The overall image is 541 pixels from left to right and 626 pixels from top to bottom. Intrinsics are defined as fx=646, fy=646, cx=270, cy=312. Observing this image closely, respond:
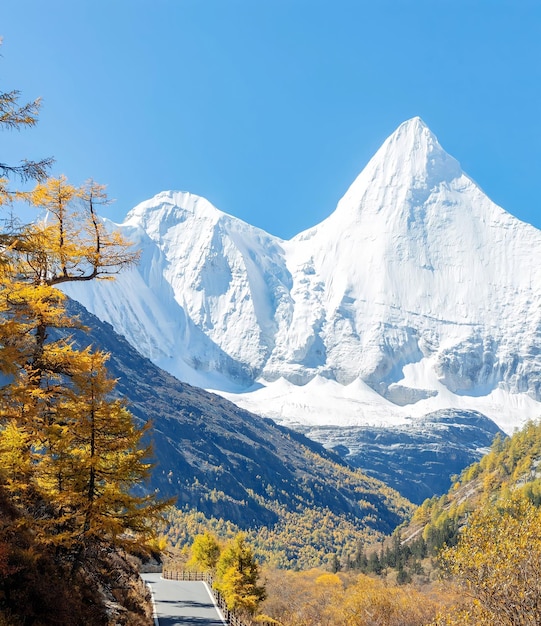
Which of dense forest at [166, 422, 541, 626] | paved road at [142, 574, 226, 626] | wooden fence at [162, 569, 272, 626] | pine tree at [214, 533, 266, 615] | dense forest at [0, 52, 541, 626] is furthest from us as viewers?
pine tree at [214, 533, 266, 615]

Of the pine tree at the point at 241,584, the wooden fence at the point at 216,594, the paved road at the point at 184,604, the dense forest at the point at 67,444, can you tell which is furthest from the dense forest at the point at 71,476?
the pine tree at the point at 241,584

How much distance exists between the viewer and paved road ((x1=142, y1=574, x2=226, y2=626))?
31297mm

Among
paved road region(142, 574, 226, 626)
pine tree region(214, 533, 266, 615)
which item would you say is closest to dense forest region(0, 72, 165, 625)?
paved road region(142, 574, 226, 626)

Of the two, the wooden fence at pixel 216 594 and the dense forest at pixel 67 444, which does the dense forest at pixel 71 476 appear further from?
the wooden fence at pixel 216 594

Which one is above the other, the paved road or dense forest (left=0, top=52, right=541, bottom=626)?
dense forest (left=0, top=52, right=541, bottom=626)

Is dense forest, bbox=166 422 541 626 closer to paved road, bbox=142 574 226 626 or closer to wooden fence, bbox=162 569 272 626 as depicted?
wooden fence, bbox=162 569 272 626

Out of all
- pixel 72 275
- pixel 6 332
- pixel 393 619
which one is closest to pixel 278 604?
pixel 393 619

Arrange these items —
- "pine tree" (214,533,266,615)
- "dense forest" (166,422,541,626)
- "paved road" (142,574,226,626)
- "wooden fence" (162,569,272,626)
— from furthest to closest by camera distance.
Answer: "pine tree" (214,533,266,615) < "wooden fence" (162,569,272,626) < "paved road" (142,574,226,626) < "dense forest" (166,422,541,626)

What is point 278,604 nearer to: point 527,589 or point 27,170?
point 527,589

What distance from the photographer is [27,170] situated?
14336 millimetres

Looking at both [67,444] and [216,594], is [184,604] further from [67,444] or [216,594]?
[67,444]

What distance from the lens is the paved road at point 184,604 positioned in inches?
1232

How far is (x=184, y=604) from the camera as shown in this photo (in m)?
37.6

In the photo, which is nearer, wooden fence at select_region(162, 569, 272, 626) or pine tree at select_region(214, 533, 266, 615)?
wooden fence at select_region(162, 569, 272, 626)
